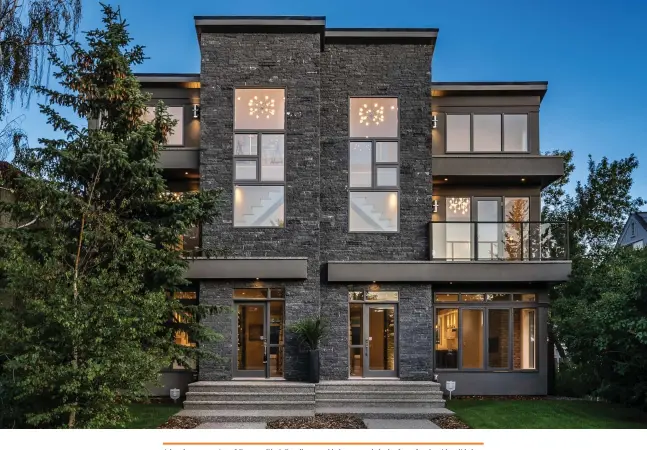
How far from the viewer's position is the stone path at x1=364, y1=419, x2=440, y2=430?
36.4ft

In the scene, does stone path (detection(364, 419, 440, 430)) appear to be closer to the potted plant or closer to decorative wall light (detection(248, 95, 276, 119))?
the potted plant

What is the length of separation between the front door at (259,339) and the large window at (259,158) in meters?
2.01

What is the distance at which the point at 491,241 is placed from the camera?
48.9 ft

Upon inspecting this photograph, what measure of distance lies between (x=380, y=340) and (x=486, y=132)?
Answer: 6.09 m

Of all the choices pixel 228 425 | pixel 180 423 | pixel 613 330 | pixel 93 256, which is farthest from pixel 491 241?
pixel 93 256

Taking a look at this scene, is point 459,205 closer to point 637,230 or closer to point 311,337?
point 311,337

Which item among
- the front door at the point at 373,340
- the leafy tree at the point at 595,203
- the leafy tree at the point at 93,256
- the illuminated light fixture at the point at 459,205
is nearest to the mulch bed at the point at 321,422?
the leafy tree at the point at 93,256

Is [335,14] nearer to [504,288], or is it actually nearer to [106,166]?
[504,288]

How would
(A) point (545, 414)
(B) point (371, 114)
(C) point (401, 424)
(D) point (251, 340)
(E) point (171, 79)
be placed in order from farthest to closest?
(E) point (171, 79), (B) point (371, 114), (D) point (251, 340), (A) point (545, 414), (C) point (401, 424)

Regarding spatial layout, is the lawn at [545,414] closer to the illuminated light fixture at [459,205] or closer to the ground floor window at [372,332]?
the ground floor window at [372,332]

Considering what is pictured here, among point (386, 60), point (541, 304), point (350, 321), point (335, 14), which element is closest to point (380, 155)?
point (386, 60)

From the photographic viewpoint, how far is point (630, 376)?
11539 mm

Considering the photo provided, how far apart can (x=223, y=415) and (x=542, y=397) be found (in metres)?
7.99

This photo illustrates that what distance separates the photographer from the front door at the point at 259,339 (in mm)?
13820
